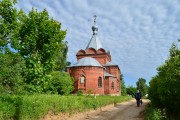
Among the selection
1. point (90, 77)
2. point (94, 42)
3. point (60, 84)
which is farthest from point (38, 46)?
point (94, 42)

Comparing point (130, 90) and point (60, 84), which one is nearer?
point (60, 84)

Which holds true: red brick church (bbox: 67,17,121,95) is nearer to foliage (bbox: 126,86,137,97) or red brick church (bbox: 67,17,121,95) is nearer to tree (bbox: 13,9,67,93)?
tree (bbox: 13,9,67,93)

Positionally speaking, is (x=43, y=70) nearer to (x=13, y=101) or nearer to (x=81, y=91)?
(x=13, y=101)

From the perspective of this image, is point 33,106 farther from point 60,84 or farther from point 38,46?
point 60,84

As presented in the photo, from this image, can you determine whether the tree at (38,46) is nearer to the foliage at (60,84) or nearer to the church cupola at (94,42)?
the foliage at (60,84)

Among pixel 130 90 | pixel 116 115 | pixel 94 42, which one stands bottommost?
pixel 116 115

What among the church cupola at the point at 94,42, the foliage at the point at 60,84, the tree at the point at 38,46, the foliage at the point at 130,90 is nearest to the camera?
the tree at the point at 38,46

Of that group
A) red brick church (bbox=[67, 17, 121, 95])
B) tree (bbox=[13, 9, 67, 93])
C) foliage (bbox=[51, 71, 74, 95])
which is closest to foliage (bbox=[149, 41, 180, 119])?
tree (bbox=[13, 9, 67, 93])

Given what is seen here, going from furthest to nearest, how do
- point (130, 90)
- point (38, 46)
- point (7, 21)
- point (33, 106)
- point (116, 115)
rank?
point (130, 90) < point (116, 115) < point (38, 46) < point (33, 106) < point (7, 21)

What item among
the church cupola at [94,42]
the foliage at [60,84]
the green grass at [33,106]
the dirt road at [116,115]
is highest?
the church cupola at [94,42]

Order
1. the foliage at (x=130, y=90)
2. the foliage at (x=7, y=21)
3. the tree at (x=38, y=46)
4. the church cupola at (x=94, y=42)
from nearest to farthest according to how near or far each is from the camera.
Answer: the foliage at (x=7, y=21), the tree at (x=38, y=46), the church cupola at (x=94, y=42), the foliage at (x=130, y=90)

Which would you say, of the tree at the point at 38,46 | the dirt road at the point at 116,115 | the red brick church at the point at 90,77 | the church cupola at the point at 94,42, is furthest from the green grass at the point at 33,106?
A: the church cupola at the point at 94,42

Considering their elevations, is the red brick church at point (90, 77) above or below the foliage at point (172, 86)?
above

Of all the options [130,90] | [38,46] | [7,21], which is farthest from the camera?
[130,90]
